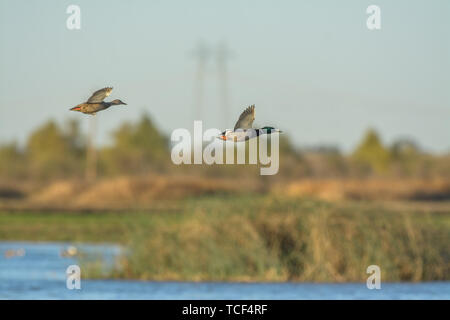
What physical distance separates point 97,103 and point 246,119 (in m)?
1.49

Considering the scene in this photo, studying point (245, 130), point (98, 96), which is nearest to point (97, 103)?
point (98, 96)

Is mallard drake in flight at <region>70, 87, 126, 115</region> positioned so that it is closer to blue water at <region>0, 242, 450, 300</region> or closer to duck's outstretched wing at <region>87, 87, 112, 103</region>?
duck's outstretched wing at <region>87, 87, 112, 103</region>

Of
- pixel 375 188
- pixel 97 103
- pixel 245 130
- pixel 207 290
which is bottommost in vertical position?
pixel 207 290

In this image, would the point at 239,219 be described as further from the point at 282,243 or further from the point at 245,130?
the point at 245,130

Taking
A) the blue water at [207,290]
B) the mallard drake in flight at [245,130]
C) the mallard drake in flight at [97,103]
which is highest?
the mallard drake in flight at [97,103]

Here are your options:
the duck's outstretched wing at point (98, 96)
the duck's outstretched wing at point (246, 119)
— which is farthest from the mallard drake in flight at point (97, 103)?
the duck's outstretched wing at point (246, 119)

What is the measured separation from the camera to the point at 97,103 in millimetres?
10883

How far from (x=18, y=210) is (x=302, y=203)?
36.8 metres

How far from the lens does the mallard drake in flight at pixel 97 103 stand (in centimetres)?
1071

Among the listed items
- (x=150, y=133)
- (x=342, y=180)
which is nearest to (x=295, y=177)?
(x=342, y=180)

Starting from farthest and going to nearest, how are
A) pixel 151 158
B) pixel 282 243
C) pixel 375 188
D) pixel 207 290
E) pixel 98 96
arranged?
pixel 151 158 → pixel 375 188 → pixel 282 243 → pixel 207 290 → pixel 98 96

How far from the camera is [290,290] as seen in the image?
26.6 metres

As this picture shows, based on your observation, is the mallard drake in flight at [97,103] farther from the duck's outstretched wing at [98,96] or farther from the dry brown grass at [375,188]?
the dry brown grass at [375,188]

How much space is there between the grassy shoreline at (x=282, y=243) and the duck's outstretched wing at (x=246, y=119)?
16739 mm
